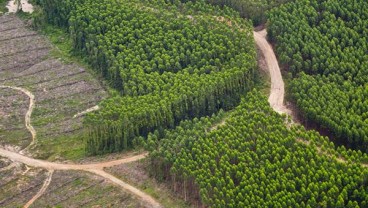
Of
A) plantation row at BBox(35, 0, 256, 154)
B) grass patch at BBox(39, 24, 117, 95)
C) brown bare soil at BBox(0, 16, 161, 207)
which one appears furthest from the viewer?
grass patch at BBox(39, 24, 117, 95)

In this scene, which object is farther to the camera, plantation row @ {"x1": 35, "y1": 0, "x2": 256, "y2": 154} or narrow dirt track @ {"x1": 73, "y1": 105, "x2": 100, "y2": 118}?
narrow dirt track @ {"x1": 73, "y1": 105, "x2": 100, "y2": 118}

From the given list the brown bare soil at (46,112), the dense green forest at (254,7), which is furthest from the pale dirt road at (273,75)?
the brown bare soil at (46,112)

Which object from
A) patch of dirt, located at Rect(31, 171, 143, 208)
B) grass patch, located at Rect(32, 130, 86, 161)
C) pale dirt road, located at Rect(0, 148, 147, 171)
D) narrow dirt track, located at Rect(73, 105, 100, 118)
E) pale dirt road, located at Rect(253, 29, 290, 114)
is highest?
pale dirt road, located at Rect(253, 29, 290, 114)

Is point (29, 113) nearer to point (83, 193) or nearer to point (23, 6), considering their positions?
point (83, 193)

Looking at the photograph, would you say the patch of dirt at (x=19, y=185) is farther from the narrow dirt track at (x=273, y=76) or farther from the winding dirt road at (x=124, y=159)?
the narrow dirt track at (x=273, y=76)

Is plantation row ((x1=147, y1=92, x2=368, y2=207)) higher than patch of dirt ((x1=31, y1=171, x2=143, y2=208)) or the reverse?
higher

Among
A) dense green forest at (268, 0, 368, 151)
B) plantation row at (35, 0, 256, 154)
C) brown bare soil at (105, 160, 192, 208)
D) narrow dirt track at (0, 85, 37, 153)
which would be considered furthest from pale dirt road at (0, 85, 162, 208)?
dense green forest at (268, 0, 368, 151)

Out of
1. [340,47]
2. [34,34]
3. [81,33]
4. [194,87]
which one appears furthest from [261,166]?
[34,34]

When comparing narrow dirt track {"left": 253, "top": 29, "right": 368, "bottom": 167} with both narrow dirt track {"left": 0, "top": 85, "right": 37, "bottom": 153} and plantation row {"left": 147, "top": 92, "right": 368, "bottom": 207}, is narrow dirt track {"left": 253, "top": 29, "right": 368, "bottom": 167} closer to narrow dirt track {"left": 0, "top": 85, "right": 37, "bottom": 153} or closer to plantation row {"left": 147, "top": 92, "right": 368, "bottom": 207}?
plantation row {"left": 147, "top": 92, "right": 368, "bottom": 207}
